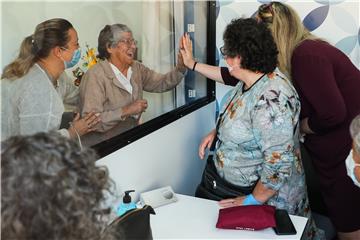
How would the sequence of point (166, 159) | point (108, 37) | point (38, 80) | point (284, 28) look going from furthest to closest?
point (166, 159) → point (284, 28) → point (108, 37) → point (38, 80)

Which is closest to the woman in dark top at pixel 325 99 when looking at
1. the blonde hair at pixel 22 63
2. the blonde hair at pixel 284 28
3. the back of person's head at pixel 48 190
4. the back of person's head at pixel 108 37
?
the blonde hair at pixel 284 28

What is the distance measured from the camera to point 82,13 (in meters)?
1.22

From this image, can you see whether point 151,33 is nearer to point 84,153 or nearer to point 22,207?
point 84,153

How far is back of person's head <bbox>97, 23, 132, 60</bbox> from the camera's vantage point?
4.39 ft

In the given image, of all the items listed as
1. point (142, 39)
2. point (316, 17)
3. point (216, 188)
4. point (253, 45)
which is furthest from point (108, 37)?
point (316, 17)

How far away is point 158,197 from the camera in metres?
1.62

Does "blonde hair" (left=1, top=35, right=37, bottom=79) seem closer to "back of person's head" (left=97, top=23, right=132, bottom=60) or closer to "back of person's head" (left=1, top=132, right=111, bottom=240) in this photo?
"back of person's head" (left=97, top=23, right=132, bottom=60)

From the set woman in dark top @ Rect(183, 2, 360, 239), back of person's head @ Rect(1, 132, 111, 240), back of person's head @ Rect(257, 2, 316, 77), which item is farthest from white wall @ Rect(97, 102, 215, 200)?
back of person's head @ Rect(1, 132, 111, 240)

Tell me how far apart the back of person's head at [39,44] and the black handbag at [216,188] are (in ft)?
2.92

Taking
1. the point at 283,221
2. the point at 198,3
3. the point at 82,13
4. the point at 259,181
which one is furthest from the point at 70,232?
the point at 198,3

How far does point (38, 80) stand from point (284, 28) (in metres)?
1.13

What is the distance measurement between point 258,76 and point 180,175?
72 centimetres

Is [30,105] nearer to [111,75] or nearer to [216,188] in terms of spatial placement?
[111,75]

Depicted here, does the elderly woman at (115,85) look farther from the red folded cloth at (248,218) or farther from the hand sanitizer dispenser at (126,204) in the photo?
the red folded cloth at (248,218)
